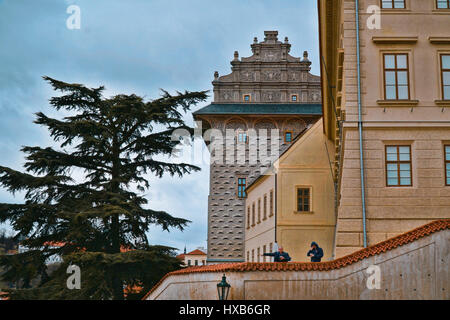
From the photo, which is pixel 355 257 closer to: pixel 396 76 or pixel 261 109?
pixel 396 76

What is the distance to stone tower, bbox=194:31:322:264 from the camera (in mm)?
46531

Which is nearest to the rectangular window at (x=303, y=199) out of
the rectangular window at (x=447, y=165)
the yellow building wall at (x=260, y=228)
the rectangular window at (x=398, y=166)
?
the yellow building wall at (x=260, y=228)

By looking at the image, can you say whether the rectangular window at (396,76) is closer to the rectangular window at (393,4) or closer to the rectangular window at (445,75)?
the rectangular window at (445,75)

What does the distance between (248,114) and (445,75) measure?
1074 inches

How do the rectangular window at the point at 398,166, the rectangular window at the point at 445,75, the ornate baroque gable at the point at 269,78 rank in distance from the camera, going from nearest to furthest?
the rectangular window at the point at 398,166, the rectangular window at the point at 445,75, the ornate baroque gable at the point at 269,78

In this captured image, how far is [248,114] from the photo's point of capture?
46.8 meters

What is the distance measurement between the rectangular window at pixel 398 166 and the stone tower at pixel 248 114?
26.4m

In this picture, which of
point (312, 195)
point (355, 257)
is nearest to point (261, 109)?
point (312, 195)

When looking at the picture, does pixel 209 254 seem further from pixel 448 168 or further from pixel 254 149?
pixel 448 168

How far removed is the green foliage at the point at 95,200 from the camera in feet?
85.3

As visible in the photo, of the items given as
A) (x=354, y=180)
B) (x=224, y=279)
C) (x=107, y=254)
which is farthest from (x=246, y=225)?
(x=224, y=279)

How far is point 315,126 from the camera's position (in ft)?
108

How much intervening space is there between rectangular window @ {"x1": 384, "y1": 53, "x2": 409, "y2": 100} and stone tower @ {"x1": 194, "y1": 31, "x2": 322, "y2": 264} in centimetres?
2657
